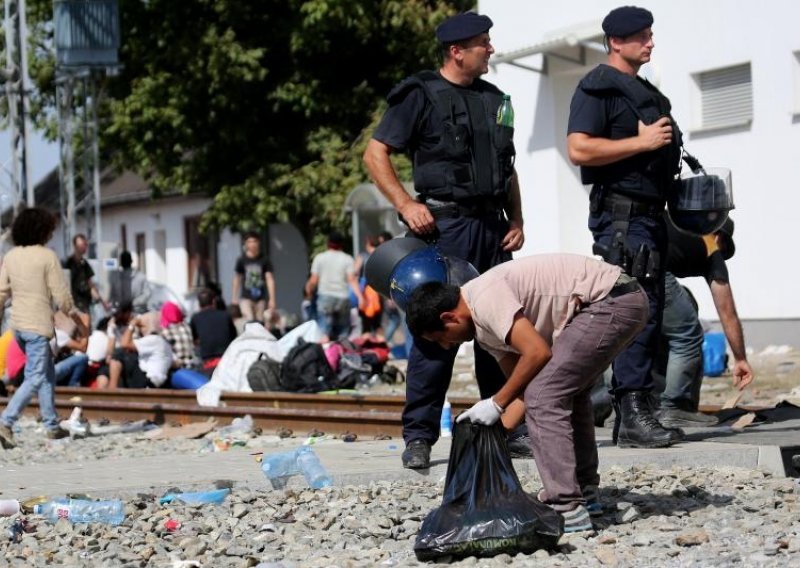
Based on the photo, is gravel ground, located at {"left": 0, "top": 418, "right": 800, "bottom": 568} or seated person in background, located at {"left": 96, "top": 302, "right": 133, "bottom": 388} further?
seated person in background, located at {"left": 96, "top": 302, "right": 133, "bottom": 388}

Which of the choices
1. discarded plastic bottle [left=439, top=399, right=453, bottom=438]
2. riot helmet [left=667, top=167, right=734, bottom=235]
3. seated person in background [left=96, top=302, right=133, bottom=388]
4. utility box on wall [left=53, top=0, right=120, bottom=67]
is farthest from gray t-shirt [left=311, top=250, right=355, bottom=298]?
riot helmet [left=667, top=167, right=734, bottom=235]

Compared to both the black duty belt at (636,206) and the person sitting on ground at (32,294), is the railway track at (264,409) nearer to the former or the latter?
the person sitting on ground at (32,294)

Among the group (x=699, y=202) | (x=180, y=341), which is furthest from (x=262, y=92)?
(x=699, y=202)

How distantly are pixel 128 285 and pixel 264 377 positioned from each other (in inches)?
353

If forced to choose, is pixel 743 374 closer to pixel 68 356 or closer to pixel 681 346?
pixel 681 346

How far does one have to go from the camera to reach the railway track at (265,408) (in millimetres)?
11290

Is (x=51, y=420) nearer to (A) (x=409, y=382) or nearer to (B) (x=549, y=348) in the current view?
(A) (x=409, y=382)

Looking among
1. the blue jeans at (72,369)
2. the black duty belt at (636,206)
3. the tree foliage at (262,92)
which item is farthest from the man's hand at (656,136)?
the tree foliage at (262,92)

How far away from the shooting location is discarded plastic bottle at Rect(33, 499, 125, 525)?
274 inches

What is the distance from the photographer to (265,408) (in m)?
12.4

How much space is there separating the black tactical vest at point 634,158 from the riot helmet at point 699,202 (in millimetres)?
213

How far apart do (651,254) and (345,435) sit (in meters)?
3.92

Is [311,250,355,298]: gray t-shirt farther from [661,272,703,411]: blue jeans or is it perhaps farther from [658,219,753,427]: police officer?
[661,272,703,411]: blue jeans

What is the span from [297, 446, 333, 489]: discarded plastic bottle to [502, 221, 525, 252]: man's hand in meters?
1.37
